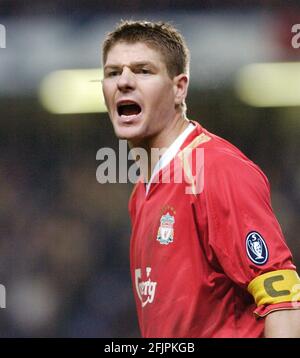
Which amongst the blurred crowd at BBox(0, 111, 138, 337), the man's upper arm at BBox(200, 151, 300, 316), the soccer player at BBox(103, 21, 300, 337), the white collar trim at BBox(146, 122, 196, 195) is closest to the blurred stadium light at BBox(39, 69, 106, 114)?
the blurred crowd at BBox(0, 111, 138, 337)

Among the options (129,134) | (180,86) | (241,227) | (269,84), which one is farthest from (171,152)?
(269,84)

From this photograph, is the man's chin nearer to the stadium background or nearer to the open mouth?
the open mouth

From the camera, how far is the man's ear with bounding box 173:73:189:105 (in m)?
2.74

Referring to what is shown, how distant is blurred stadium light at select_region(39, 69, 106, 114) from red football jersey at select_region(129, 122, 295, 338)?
217 cm

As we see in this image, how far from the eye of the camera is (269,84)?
472cm

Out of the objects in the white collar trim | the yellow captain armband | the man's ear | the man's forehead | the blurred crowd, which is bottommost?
the blurred crowd

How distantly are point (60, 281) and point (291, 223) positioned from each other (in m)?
1.42

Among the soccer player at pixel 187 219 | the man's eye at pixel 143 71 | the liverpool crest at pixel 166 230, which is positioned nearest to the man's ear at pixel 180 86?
the soccer player at pixel 187 219

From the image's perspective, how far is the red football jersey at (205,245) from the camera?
7.29 ft

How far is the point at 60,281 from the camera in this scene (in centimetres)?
459
